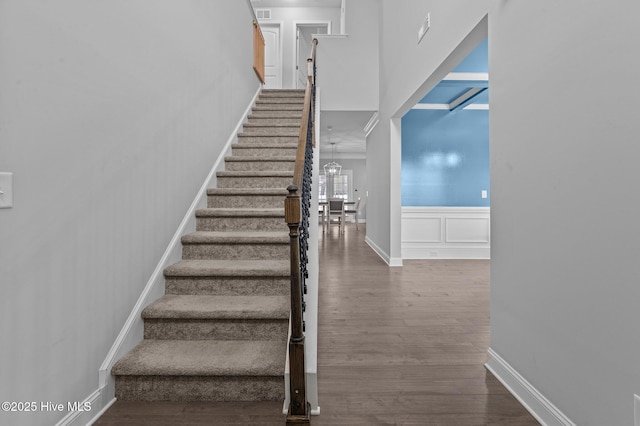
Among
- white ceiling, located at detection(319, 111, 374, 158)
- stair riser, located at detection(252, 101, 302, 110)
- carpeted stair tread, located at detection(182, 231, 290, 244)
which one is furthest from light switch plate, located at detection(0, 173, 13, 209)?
white ceiling, located at detection(319, 111, 374, 158)

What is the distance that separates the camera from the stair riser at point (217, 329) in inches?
74.9

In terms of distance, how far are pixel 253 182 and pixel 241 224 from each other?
676 millimetres

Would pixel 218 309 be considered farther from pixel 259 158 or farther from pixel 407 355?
pixel 259 158

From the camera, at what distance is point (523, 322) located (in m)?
1.67

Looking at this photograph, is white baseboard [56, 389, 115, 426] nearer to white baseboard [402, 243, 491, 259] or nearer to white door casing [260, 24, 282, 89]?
white baseboard [402, 243, 491, 259]

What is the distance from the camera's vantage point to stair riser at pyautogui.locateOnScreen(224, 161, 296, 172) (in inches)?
135

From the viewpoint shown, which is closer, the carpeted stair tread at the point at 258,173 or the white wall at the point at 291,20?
the carpeted stair tread at the point at 258,173

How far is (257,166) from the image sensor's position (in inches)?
137

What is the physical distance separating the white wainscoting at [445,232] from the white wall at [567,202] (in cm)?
361

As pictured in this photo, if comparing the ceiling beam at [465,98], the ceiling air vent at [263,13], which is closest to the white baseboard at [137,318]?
the ceiling beam at [465,98]

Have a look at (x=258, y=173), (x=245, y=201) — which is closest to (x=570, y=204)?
(x=245, y=201)

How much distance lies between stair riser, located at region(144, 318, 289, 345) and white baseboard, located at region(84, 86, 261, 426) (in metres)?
0.10

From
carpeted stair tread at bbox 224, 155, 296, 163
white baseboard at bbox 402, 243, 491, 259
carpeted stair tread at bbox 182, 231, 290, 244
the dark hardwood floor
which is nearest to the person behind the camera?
the dark hardwood floor

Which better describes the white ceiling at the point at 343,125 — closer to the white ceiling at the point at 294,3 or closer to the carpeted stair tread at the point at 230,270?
the white ceiling at the point at 294,3
